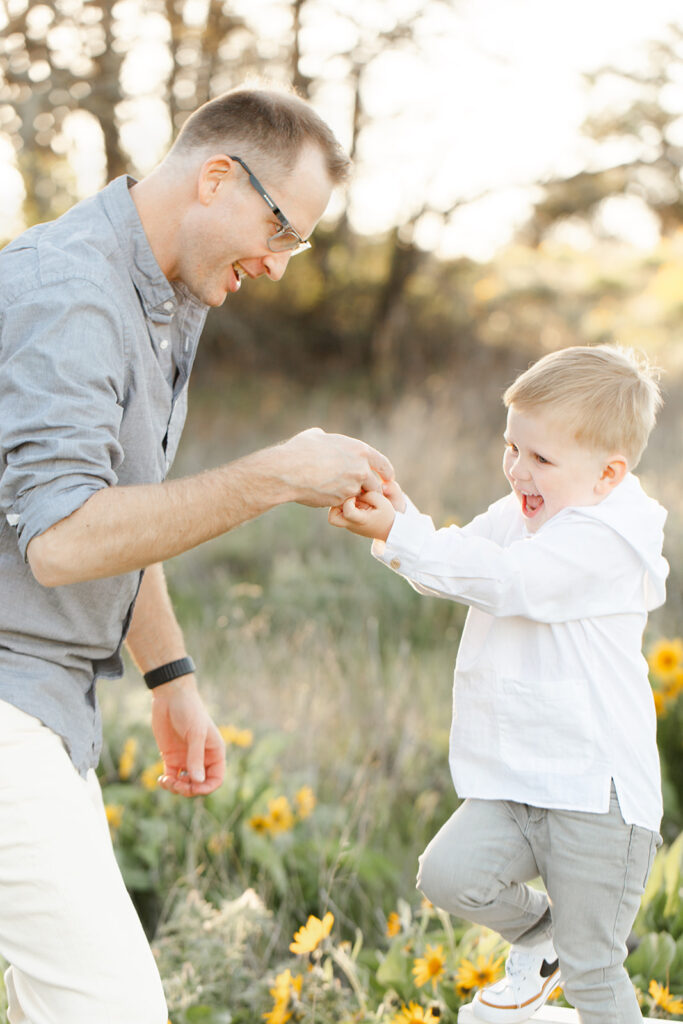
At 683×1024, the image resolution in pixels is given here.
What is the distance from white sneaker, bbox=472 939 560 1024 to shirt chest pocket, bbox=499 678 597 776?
47 cm

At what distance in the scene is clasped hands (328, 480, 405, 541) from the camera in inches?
87.9

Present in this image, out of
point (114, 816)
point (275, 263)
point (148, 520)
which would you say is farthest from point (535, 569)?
point (114, 816)

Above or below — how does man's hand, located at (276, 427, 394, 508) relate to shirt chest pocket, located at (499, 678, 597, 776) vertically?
above

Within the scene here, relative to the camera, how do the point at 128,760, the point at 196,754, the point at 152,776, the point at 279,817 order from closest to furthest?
the point at 196,754
the point at 279,817
the point at 152,776
the point at 128,760

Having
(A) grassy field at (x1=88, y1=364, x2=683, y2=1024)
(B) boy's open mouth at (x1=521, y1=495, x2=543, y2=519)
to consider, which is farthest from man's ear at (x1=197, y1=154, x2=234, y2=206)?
(A) grassy field at (x1=88, y1=364, x2=683, y2=1024)

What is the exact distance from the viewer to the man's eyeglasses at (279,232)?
225 cm

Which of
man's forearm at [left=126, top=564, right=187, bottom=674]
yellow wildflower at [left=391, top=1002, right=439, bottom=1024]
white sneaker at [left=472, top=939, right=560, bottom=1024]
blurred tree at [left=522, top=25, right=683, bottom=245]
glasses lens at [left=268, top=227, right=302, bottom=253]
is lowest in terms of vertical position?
yellow wildflower at [left=391, top=1002, right=439, bottom=1024]

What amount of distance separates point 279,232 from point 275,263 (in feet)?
0.24

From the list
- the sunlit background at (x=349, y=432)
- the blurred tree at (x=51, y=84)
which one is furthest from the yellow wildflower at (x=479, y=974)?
the blurred tree at (x=51, y=84)

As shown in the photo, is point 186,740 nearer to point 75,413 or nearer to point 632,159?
point 75,413

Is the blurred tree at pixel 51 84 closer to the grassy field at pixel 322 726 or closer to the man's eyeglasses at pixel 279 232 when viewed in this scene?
the grassy field at pixel 322 726

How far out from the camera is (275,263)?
233cm

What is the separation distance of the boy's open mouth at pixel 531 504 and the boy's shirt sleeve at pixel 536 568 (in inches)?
3.1

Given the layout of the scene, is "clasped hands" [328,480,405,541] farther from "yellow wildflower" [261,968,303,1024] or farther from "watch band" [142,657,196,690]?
"yellow wildflower" [261,968,303,1024]
